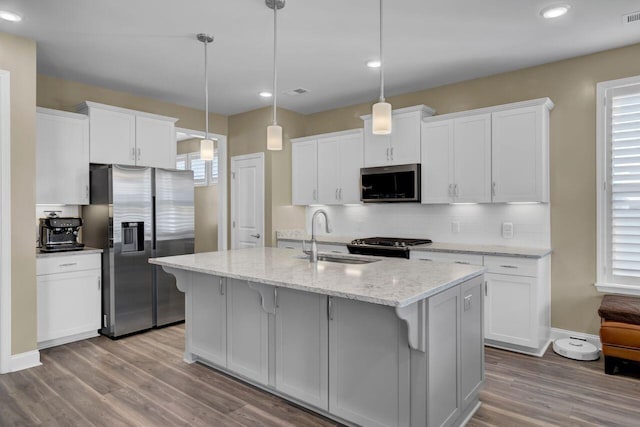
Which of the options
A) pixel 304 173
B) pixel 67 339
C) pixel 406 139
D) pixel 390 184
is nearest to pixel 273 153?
pixel 304 173

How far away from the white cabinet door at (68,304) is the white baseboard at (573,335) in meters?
4.65

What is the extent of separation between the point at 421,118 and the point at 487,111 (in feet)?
2.35

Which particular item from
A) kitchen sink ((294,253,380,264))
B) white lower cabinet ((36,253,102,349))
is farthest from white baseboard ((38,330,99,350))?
kitchen sink ((294,253,380,264))

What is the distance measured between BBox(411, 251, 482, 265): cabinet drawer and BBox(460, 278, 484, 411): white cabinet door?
3.94ft

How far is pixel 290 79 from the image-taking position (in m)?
4.43

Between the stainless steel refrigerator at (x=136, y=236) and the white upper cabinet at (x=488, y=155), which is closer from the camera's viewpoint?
the white upper cabinet at (x=488, y=155)

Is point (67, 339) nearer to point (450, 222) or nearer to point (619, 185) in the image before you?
point (450, 222)

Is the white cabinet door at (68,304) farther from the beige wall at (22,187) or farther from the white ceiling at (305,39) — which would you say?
the white ceiling at (305,39)

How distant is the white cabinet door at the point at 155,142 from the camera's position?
4.66 metres

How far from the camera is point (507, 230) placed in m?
4.16

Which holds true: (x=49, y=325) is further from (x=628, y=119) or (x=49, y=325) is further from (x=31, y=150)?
(x=628, y=119)

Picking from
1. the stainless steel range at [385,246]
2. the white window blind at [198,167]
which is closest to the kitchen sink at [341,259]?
the stainless steel range at [385,246]

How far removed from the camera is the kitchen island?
2.04 meters

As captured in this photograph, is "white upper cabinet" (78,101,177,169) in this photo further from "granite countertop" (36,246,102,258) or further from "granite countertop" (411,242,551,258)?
"granite countertop" (411,242,551,258)
